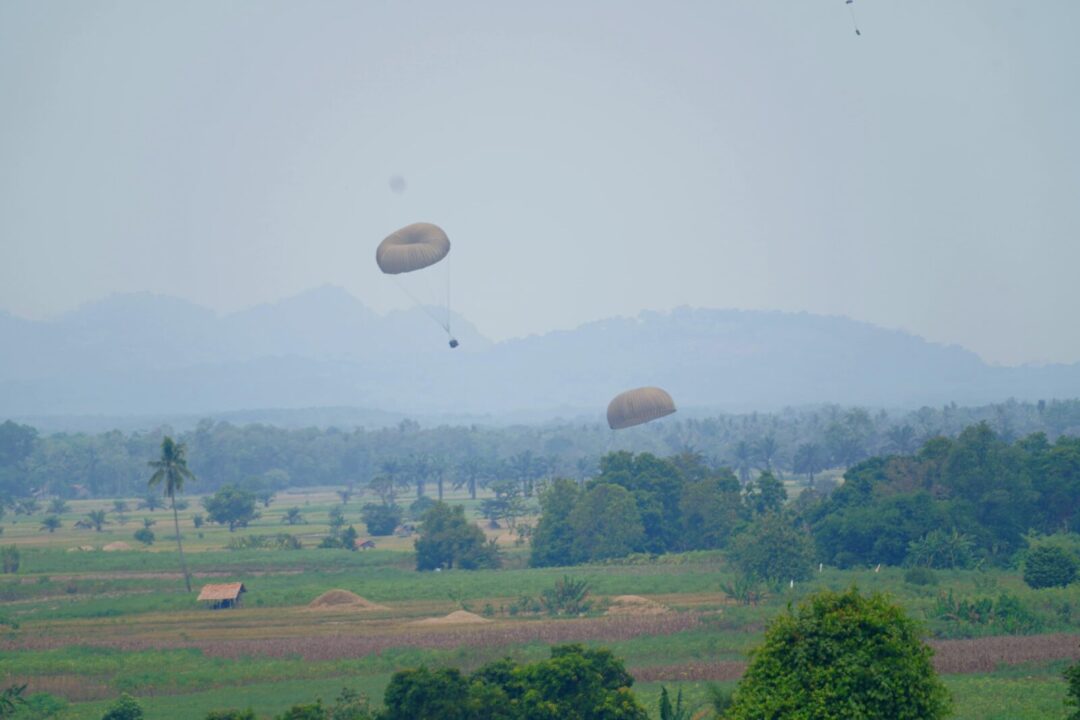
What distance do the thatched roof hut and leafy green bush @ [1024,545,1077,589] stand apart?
38764 millimetres

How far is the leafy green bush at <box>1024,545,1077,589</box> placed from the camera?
2274 inches

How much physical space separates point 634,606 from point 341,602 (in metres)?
14.9

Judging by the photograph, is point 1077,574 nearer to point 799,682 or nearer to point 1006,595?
point 1006,595

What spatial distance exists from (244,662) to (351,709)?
47.4 feet

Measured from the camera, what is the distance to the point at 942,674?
42000mm

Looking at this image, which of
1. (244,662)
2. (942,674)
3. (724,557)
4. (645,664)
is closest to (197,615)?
(244,662)

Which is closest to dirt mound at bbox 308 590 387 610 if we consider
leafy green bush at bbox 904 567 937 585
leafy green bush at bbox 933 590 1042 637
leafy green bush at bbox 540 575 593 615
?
leafy green bush at bbox 540 575 593 615

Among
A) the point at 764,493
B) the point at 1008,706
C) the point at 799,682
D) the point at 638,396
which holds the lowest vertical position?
the point at 1008,706

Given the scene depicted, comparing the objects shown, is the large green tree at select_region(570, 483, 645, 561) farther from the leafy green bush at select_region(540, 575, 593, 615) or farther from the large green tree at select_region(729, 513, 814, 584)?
the leafy green bush at select_region(540, 575, 593, 615)

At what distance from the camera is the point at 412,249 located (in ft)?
226

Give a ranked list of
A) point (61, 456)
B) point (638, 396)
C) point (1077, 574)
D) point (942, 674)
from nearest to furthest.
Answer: point (942, 674)
point (1077, 574)
point (638, 396)
point (61, 456)

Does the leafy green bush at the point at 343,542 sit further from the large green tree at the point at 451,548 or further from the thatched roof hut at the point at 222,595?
the thatched roof hut at the point at 222,595

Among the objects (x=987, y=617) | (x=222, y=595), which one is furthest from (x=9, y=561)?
(x=987, y=617)

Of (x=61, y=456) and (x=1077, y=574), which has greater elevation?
(x=61, y=456)
